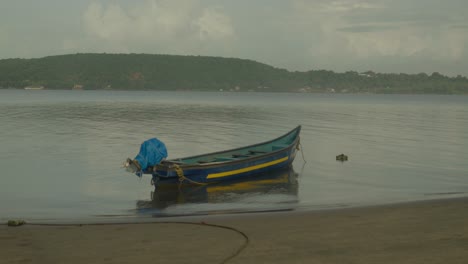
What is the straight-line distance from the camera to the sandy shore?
1005 cm

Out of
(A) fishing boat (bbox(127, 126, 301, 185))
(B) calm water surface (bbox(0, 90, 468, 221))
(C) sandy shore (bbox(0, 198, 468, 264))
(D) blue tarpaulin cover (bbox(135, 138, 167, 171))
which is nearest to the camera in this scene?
(C) sandy shore (bbox(0, 198, 468, 264))

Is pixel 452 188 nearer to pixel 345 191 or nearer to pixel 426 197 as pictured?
pixel 426 197

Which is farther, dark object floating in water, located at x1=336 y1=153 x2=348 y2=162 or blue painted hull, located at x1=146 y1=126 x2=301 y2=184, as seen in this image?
dark object floating in water, located at x1=336 y1=153 x2=348 y2=162

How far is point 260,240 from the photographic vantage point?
37.7 feet

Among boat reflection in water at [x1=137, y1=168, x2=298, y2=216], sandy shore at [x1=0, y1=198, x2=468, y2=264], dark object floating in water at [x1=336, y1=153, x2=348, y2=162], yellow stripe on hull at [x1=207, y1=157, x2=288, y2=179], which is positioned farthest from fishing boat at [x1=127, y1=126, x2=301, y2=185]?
sandy shore at [x1=0, y1=198, x2=468, y2=264]

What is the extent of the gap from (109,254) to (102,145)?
26144 millimetres

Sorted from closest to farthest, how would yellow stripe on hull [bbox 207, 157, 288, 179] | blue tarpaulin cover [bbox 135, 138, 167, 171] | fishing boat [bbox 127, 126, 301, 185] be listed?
blue tarpaulin cover [bbox 135, 138, 167, 171] < fishing boat [bbox 127, 126, 301, 185] < yellow stripe on hull [bbox 207, 157, 288, 179]

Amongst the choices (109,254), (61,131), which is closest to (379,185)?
(109,254)

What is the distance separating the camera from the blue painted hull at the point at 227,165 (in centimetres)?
2038

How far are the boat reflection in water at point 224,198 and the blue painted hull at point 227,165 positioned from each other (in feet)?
1.10

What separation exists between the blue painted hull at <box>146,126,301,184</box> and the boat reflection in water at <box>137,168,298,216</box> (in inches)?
13.1

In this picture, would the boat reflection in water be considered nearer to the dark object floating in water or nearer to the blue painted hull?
the blue painted hull

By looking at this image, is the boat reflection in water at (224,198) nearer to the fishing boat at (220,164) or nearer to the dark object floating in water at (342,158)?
the fishing boat at (220,164)

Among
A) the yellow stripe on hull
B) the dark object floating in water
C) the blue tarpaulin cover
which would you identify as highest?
the blue tarpaulin cover
